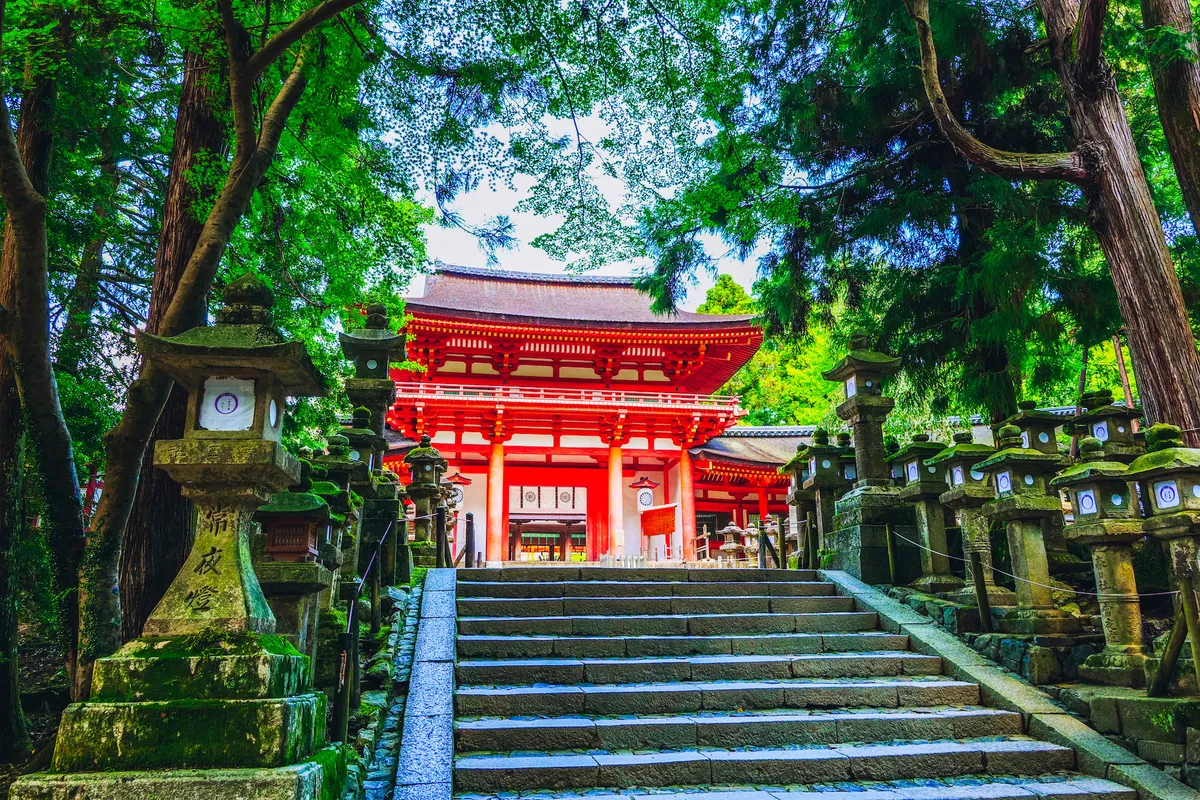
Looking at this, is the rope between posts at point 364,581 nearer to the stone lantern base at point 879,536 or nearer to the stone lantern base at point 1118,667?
the stone lantern base at point 879,536

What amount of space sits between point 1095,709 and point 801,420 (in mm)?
23260

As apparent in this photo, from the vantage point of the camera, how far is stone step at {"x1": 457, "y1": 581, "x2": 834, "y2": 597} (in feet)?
21.0

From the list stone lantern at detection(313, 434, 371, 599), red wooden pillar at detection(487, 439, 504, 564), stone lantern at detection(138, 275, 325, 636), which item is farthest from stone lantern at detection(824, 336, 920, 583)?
red wooden pillar at detection(487, 439, 504, 564)

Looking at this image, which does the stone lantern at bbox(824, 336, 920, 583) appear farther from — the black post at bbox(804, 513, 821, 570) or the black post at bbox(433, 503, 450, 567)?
the black post at bbox(433, 503, 450, 567)

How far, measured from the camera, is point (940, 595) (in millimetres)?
6328

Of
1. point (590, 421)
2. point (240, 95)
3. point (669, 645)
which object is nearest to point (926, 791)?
point (669, 645)

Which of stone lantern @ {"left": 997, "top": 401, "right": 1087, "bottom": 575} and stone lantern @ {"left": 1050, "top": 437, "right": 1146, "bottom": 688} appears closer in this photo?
stone lantern @ {"left": 1050, "top": 437, "right": 1146, "bottom": 688}

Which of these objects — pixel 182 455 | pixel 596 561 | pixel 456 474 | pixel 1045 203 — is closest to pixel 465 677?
pixel 182 455

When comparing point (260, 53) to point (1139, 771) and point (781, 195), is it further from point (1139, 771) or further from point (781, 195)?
point (1139, 771)

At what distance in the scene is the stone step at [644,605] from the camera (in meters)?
6.02

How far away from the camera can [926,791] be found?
3.88m

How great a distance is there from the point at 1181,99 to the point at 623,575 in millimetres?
6415

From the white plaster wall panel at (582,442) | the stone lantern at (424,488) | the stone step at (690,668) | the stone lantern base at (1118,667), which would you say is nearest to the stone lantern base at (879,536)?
the stone step at (690,668)

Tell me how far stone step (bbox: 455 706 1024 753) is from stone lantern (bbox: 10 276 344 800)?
50.1 inches
